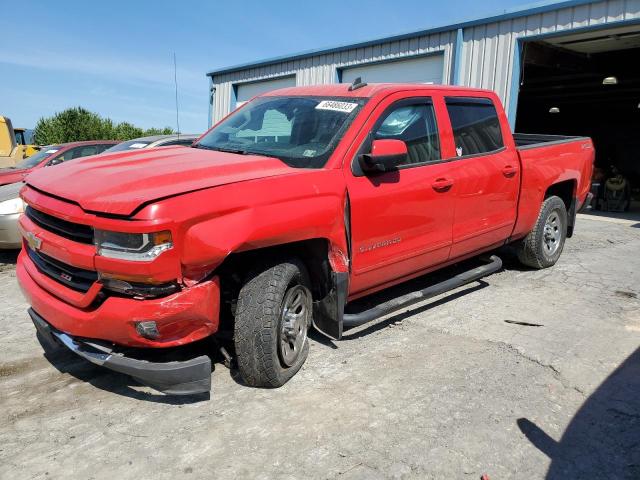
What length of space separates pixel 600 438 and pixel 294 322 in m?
1.83

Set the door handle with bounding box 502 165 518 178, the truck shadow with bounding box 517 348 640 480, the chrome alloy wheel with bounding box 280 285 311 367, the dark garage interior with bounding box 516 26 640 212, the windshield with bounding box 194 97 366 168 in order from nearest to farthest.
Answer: the truck shadow with bounding box 517 348 640 480
the chrome alloy wheel with bounding box 280 285 311 367
the windshield with bounding box 194 97 366 168
the door handle with bounding box 502 165 518 178
the dark garage interior with bounding box 516 26 640 212

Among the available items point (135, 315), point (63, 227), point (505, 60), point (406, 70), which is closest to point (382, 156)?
point (135, 315)

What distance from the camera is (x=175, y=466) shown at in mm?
2613

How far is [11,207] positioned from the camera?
6543 millimetres

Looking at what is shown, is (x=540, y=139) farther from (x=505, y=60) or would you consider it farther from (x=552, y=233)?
(x=505, y=60)

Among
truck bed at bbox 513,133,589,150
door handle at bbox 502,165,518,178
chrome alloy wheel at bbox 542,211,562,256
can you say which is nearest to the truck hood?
door handle at bbox 502,165,518,178

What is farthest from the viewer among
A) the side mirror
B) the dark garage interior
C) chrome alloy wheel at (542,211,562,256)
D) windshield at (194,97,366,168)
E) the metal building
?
the dark garage interior

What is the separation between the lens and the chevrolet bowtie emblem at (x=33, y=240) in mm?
3231

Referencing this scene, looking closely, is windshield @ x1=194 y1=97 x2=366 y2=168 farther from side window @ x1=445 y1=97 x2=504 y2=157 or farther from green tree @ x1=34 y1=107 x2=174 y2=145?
green tree @ x1=34 y1=107 x2=174 y2=145

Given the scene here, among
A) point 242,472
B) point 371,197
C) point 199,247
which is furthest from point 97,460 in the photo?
point 371,197

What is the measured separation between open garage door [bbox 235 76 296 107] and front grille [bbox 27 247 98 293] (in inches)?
517

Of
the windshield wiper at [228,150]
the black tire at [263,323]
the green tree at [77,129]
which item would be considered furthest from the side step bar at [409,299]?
the green tree at [77,129]

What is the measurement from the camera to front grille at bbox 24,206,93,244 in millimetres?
2891

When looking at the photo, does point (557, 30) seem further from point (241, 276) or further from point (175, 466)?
point (175, 466)
